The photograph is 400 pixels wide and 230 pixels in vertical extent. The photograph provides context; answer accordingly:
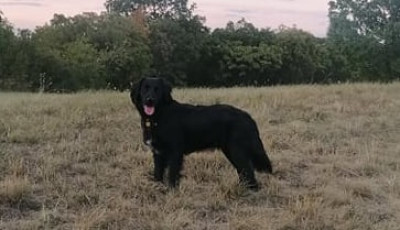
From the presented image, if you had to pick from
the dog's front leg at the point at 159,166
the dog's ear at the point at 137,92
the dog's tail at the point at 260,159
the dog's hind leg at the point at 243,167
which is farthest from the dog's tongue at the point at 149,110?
the dog's tail at the point at 260,159

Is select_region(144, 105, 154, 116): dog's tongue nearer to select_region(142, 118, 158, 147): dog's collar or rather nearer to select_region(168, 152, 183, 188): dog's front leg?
select_region(142, 118, 158, 147): dog's collar

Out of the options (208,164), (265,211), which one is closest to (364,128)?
(208,164)

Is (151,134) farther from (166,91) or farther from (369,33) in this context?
(369,33)

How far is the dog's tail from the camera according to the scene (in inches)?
256

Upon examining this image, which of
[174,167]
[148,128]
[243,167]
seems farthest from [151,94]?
[243,167]

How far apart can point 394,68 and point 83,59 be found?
2615 centimetres

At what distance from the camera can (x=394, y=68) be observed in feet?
171

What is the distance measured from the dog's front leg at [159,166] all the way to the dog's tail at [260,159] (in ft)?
3.15

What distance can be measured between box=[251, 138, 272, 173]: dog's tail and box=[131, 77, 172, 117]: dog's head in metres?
1.06

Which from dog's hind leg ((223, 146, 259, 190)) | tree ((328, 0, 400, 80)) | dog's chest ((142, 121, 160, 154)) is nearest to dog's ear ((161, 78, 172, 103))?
dog's chest ((142, 121, 160, 154))

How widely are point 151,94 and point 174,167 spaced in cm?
80

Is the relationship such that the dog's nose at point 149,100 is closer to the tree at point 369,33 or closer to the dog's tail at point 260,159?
the dog's tail at point 260,159

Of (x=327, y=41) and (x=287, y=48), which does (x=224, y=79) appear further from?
(x=327, y=41)

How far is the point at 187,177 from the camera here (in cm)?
684
